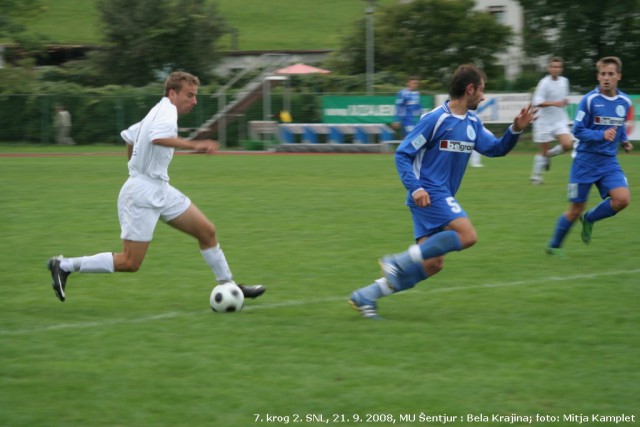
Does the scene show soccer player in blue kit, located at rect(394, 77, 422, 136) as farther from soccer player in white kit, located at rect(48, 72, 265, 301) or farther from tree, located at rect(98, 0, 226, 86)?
tree, located at rect(98, 0, 226, 86)

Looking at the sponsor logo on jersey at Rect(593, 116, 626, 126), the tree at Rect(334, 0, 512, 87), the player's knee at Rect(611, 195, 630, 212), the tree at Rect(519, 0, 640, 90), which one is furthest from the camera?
the tree at Rect(334, 0, 512, 87)

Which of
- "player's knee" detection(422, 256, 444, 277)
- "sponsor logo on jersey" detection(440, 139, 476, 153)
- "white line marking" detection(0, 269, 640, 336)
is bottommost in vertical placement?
"white line marking" detection(0, 269, 640, 336)

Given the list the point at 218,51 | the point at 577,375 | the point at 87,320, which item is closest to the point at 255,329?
the point at 87,320

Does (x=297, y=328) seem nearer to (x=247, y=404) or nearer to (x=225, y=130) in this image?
(x=247, y=404)

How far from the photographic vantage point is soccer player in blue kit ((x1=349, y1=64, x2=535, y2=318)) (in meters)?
6.46

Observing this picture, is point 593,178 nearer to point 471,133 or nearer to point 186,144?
point 471,133

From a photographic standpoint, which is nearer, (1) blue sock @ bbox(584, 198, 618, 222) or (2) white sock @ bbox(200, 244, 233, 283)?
A: (2) white sock @ bbox(200, 244, 233, 283)

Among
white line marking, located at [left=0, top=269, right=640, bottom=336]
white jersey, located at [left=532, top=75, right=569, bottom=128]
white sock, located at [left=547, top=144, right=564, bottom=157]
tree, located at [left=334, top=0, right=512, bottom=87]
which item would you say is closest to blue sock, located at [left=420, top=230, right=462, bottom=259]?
white line marking, located at [left=0, top=269, right=640, bottom=336]

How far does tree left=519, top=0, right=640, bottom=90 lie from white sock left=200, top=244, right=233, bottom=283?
26633 mm

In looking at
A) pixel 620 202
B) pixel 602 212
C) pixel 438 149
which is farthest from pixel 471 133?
pixel 602 212

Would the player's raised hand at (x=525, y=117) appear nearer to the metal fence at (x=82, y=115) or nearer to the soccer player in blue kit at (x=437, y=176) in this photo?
the soccer player in blue kit at (x=437, y=176)

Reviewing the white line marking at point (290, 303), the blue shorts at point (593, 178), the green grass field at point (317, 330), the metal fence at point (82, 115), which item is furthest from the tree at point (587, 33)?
the white line marking at point (290, 303)

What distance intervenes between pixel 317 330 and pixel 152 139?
1.76m

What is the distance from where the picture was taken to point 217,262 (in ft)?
23.9
